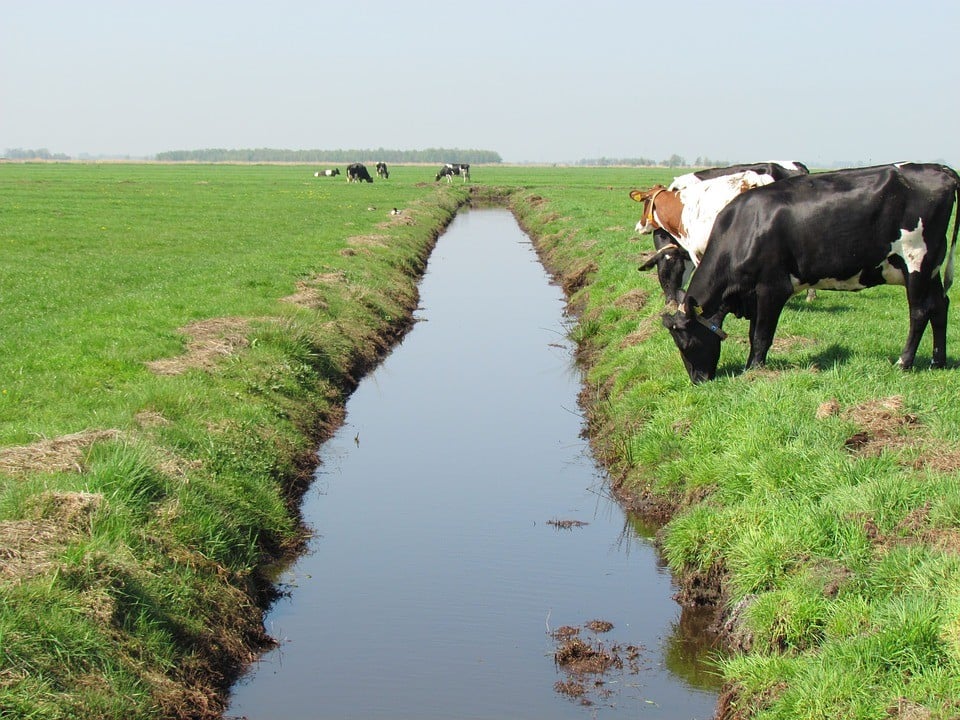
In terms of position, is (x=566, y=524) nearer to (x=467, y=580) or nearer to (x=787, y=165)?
(x=467, y=580)

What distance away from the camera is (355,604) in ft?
28.3

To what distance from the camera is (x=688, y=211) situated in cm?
1465

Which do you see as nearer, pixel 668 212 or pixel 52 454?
pixel 52 454

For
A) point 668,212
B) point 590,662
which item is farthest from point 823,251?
point 590,662

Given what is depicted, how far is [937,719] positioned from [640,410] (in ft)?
24.3

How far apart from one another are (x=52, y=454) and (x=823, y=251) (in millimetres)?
8035

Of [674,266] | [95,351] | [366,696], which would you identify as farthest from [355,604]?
[674,266]

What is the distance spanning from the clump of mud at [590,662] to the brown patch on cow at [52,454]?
160 inches

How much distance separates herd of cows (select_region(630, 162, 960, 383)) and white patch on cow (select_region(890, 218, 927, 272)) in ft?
0.03

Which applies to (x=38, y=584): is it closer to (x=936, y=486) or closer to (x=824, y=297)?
(x=936, y=486)

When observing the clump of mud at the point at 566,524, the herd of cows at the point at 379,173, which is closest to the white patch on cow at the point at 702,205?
the clump of mud at the point at 566,524

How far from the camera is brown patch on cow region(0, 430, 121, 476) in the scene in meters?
8.29

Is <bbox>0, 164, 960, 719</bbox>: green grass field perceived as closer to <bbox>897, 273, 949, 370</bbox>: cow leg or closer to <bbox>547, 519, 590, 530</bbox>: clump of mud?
<bbox>897, 273, 949, 370</bbox>: cow leg

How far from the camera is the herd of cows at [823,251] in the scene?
11.1 m
